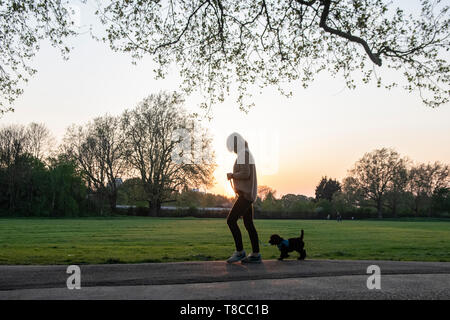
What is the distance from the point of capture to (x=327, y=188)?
129250mm

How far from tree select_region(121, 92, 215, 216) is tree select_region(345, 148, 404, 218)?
44.5 meters

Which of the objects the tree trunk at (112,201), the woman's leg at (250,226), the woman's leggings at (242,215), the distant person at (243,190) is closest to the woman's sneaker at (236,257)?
the distant person at (243,190)

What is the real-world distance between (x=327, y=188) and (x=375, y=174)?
4440 cm

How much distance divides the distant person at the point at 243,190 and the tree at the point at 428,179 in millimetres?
88351

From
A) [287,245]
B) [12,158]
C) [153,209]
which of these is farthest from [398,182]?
[287,245]

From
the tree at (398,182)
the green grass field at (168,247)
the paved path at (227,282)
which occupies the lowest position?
the green grass field at (168,247)

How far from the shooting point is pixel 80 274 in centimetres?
592

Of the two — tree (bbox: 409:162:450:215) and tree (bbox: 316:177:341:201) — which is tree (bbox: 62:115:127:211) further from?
tree (bbox: 316:177:341:201)

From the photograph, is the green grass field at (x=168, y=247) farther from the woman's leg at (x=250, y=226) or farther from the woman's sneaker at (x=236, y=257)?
the woman's leg at (x=250, y=226)

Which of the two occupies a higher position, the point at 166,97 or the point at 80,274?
the point at 166,97

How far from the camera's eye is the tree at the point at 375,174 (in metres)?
84.1
